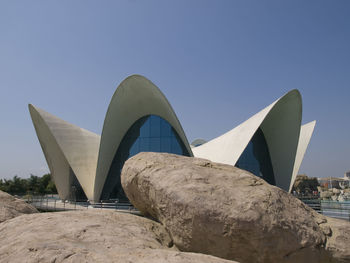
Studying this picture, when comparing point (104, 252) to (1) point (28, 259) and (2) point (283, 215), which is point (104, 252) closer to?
(1) point (28, 259)

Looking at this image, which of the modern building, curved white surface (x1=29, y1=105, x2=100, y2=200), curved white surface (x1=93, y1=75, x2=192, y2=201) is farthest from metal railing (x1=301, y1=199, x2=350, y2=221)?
curved white surface (x1=29, y1=105, x2=100, y2=200)

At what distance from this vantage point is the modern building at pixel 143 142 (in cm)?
1981

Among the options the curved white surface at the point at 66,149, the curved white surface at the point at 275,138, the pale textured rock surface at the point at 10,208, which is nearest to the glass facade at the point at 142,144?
the curved white surface at the point at 66,149

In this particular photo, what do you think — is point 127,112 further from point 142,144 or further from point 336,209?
point 336,209

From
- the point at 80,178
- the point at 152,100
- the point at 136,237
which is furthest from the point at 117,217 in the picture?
the point at 80,178

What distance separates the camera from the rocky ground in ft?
9.69

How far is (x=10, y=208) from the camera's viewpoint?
5422mm

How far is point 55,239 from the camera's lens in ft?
9.11

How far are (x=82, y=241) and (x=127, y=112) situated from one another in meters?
19.3

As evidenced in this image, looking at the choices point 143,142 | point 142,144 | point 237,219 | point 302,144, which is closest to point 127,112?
point 143,142

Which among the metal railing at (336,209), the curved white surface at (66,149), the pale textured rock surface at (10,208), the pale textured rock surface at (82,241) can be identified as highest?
the curved white surface at (66,149)

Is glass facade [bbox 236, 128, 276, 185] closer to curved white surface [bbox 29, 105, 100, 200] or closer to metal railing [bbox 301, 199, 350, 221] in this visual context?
metal railing [bbox 301, 199, 350, 221]

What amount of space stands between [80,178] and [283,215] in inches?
775

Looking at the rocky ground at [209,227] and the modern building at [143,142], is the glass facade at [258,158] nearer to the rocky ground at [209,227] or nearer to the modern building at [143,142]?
the modern building at [143,142]
